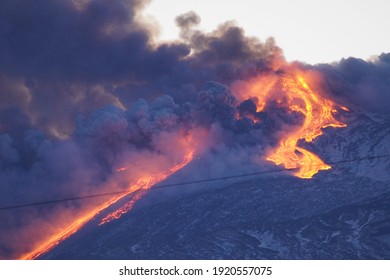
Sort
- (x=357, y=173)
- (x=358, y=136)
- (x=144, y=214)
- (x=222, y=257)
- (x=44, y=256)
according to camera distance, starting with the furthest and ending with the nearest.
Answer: (x=358, y=136)
(x=357, y=173)
(x=144, y=214)
(x=44, y=256)
(x=222, y=257)

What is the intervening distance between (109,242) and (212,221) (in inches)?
393

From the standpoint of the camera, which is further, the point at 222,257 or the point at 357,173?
the point at 357,173

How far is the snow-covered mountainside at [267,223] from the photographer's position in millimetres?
53562

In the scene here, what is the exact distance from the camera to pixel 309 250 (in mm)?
53031

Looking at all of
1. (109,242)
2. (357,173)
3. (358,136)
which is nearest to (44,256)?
(109,242)

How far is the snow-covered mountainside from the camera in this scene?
53.6 meters

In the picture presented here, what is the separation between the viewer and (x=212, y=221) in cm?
6000

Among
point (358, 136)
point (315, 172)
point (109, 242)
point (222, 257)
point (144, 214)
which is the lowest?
point (222, 257)

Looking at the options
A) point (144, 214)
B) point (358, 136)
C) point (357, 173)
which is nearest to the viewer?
point (144, 214)

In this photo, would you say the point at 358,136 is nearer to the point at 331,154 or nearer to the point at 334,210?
the point at 331,154

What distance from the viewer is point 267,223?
58.3 metres

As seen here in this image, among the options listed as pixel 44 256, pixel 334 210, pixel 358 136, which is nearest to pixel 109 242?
pixel 44 256

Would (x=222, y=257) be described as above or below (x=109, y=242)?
below

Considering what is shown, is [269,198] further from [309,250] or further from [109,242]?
[109,242]
